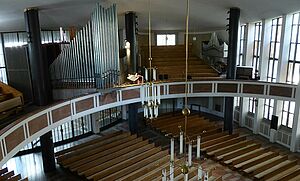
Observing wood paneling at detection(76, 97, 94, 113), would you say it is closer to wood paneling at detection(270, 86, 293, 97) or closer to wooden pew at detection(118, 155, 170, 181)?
wooden pew at detection(118, 155, 170, 181)

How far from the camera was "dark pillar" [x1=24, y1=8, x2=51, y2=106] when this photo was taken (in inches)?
363

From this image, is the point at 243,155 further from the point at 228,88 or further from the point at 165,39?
the point at 165,39

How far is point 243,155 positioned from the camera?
11.7 meters

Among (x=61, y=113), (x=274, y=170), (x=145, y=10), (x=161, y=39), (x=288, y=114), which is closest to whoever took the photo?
(x=61, y=113)

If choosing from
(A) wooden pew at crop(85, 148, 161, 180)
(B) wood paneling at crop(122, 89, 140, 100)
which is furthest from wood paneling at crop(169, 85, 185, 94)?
(A) wooden pew at crop(85, 148, 161, 180)

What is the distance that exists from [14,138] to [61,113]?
2.29 m

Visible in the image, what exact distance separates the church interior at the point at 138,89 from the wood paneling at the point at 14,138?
0.09 feet

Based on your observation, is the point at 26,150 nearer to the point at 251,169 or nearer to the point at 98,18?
the point at 98,18

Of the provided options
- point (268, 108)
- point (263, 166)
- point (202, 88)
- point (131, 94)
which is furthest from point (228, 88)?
point (131, 94)

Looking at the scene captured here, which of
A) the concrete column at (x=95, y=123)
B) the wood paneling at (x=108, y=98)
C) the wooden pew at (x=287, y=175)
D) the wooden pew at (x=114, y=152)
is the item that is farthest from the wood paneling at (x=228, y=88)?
the concrete column at (x=95, y=123)

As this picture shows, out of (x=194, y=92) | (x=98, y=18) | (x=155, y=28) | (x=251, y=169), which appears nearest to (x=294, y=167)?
(x=251, y=169)

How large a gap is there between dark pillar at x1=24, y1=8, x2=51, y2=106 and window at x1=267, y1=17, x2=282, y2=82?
11166mm

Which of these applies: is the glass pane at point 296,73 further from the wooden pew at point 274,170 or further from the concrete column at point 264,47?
the wooden pew at point 274,170

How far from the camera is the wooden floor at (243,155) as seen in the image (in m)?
10.3
